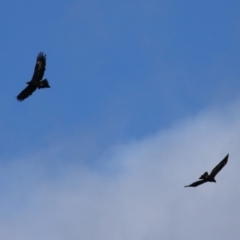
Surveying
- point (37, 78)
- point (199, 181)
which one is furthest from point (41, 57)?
point (199, 181)

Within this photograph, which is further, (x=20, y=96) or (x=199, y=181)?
(x=20, y=96)

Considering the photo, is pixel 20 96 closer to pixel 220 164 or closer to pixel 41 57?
pixel 41 57

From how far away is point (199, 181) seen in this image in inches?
2849

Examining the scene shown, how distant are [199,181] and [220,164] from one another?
2049 millimetres

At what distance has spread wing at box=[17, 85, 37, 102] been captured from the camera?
256 feet

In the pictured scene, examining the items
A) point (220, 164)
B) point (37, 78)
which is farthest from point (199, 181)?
point (37, 78)

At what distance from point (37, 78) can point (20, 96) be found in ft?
9.99

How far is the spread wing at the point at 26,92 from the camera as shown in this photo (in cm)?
7800

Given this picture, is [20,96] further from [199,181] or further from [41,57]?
[199,181]

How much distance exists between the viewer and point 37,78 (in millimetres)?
Answer: 76875

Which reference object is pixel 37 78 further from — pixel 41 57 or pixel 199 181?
pixel 199 181

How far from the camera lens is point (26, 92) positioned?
258ft

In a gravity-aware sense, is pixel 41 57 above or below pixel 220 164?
above

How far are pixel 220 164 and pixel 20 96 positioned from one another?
685 inches
